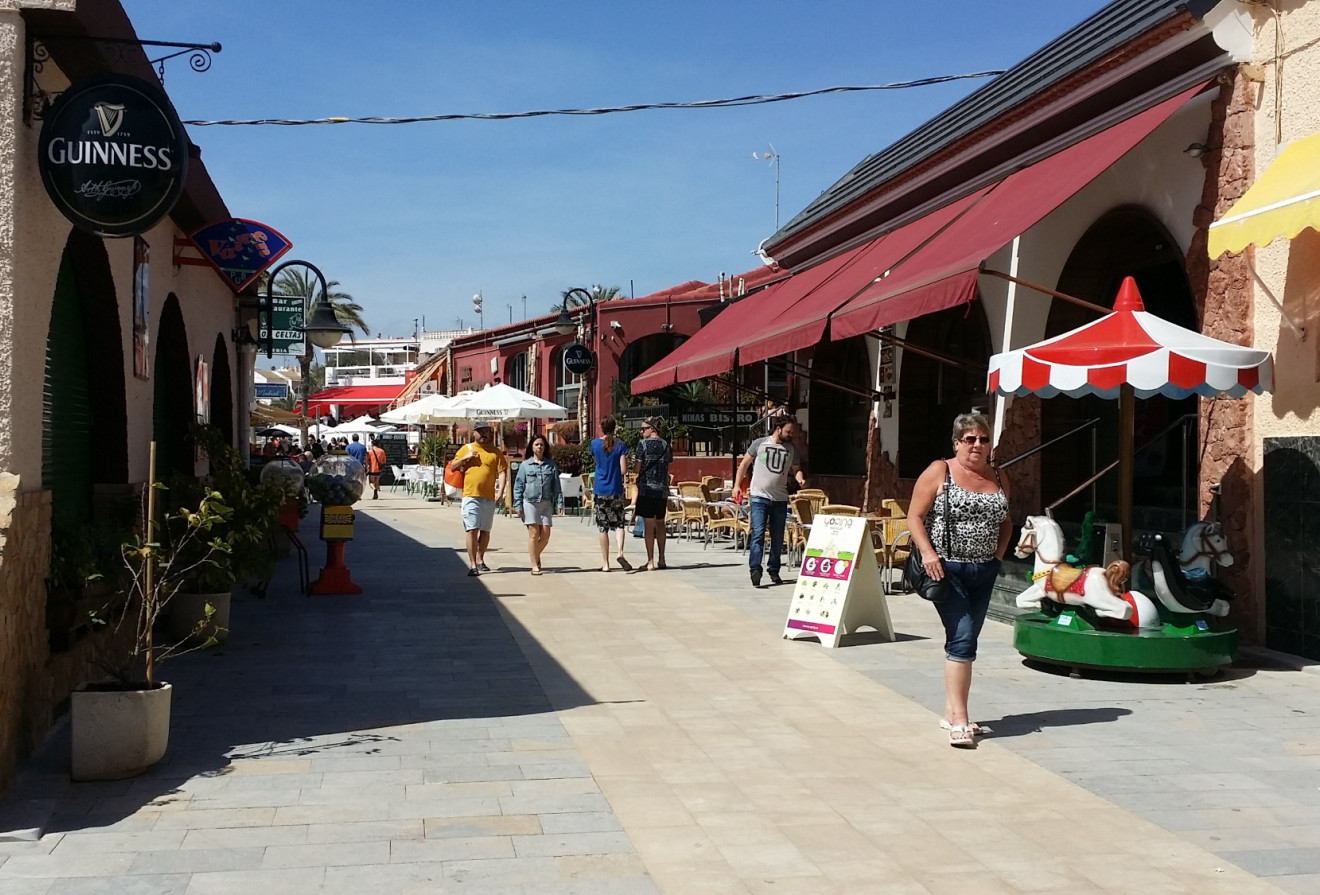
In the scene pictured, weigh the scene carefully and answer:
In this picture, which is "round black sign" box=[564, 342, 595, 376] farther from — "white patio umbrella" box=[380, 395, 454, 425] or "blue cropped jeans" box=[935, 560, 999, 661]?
"blue cropped jeans" box=[935, 560, 999, 661]

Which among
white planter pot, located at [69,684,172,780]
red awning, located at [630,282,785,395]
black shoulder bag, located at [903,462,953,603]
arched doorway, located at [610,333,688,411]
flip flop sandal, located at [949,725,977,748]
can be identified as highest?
arched doorway, located at [610,333,688,411]

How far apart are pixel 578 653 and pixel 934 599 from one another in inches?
133

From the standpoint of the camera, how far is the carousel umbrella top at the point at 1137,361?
8.00m

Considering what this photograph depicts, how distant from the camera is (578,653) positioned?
9.24 m

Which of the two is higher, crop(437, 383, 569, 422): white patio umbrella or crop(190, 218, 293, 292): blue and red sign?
crop(190, 218, 293, 292): blue and red sign

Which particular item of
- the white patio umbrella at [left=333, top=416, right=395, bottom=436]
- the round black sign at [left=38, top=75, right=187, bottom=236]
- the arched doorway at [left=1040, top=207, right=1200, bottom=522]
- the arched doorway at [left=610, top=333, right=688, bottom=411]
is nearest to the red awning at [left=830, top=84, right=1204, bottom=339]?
the arched doorway at [left=1040, top=207, right=1200, bottom=522]

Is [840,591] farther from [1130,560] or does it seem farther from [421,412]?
[421,412]

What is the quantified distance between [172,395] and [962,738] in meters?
8.78

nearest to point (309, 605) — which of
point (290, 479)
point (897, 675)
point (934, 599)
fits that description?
point (290, 479)

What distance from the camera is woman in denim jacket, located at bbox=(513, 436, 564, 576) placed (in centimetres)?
1384

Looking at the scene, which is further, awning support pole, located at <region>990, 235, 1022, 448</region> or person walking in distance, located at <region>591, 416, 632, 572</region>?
person walking in distance, located at <region>591, 416, 632, 572</region>

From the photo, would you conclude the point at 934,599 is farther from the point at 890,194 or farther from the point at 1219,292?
the point at 890,194

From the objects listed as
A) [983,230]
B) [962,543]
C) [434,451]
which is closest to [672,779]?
[962,543]

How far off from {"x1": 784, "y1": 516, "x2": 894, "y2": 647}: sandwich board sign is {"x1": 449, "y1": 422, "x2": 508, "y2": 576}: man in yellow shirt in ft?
15.0
